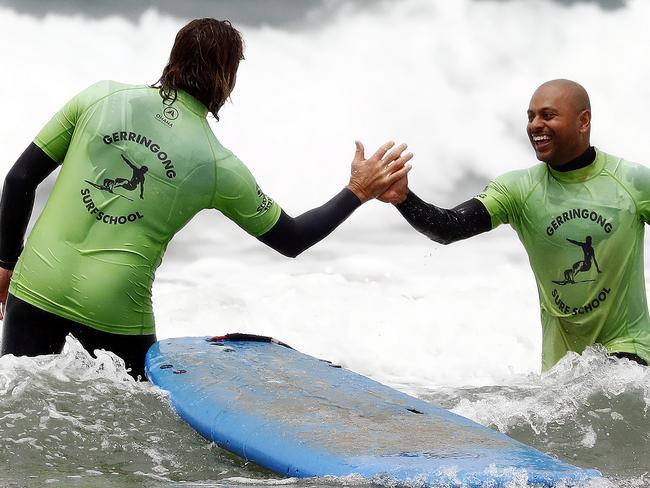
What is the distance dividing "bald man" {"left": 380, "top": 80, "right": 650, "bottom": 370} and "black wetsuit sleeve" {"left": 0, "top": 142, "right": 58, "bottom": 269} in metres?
1.71

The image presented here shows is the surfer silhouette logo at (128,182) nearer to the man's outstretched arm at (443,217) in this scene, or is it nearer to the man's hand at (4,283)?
the man's hand at (4,283)

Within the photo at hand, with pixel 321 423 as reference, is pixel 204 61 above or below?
above

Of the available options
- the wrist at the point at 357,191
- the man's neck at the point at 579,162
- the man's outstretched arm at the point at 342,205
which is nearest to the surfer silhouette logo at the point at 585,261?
the man's neck at the point at 579,162

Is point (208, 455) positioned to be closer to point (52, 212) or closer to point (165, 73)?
point (52, 212)

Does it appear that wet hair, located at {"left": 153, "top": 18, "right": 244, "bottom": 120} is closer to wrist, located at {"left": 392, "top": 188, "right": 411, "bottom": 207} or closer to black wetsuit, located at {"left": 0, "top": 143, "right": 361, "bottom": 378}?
black wetsuit, located at {"left": 0, "top": 143, "right": 361, "bottom": 378}

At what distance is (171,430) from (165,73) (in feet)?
5.02

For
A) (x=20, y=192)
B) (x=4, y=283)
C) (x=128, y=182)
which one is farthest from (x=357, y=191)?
(x=4, y=283)

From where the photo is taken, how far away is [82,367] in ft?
14.0

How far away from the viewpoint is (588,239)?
5016mm

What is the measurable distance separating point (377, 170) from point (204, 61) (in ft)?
3.28

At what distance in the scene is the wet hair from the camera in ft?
14.0

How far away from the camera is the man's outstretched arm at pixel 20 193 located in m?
4.25

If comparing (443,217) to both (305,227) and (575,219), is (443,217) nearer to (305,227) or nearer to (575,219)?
(575,219)

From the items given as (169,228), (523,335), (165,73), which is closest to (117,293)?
(169,228)
